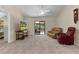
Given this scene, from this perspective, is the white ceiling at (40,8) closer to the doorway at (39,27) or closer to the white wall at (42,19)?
the white wall at (42,19)

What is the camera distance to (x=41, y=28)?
16062 mm

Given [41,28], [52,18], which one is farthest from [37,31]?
[52,18]

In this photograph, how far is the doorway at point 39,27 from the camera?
1587 cm

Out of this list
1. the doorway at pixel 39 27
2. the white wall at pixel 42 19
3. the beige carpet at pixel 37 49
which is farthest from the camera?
the doorway at pixel 39 27

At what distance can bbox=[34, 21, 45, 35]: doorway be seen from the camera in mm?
15869

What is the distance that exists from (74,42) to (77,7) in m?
2.12

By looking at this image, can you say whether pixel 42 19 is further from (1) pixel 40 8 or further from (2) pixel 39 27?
(1) pixel 40 8

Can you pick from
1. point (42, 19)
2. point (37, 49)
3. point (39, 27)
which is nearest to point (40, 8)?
point (37, 49)

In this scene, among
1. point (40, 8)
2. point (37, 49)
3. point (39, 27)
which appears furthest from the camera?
point (39, 27)

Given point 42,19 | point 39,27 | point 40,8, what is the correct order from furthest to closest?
point 39,27 < point 42,19 < point 40,8

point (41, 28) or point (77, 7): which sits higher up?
point (77, 7)

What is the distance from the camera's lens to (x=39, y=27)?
16125 mm

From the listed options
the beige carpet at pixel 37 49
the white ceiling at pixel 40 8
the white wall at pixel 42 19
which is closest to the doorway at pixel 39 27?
the white wall at pixel 42 19
